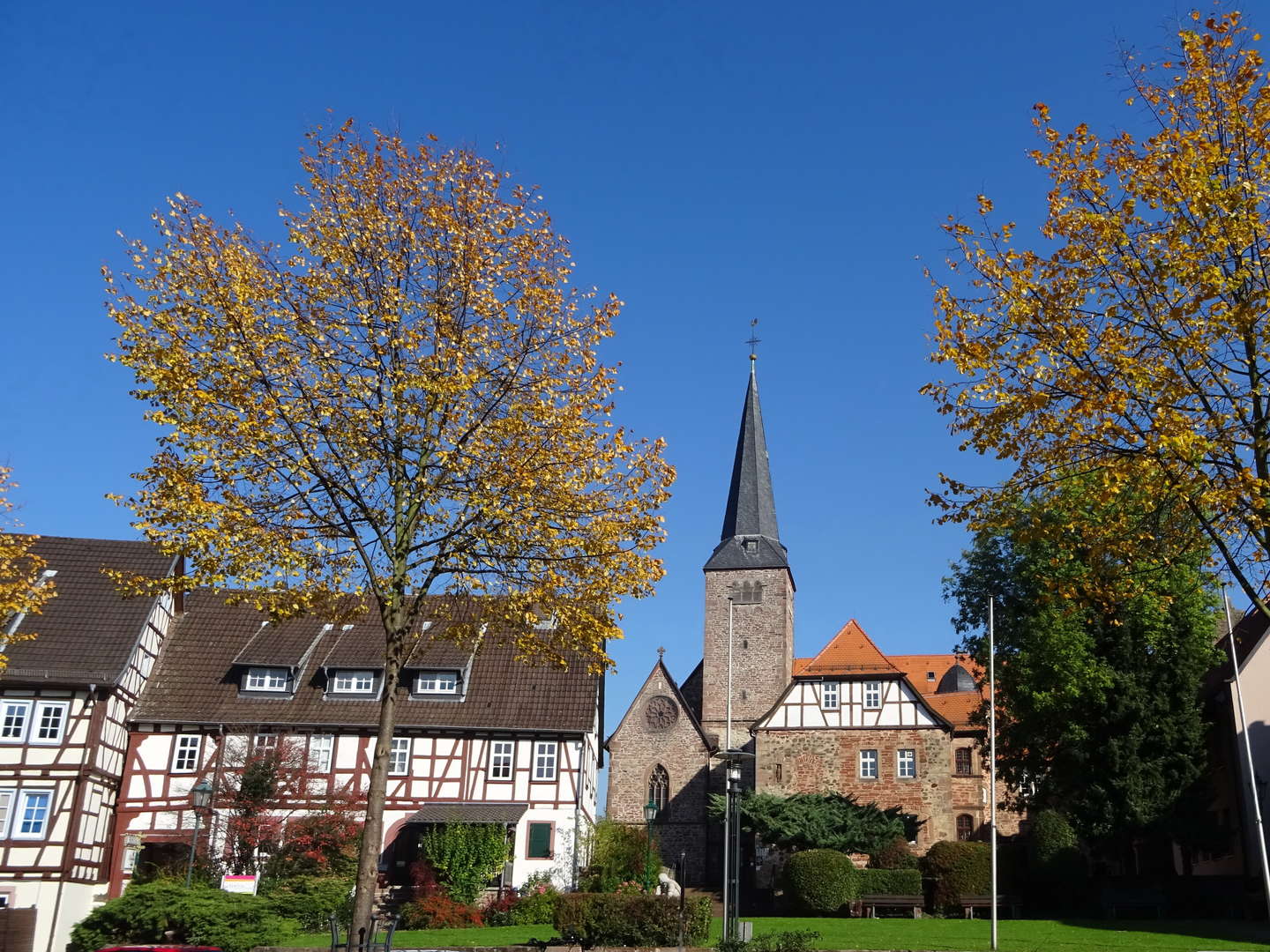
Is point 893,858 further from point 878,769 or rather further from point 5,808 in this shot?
point 5,808

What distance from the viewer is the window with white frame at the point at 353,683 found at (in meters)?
35.1

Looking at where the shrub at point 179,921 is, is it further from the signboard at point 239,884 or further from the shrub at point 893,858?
the shrub at point 893,858

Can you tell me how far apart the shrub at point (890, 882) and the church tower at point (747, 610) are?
17.8 metres

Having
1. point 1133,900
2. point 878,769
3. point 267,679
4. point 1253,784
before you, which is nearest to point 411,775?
point 267,679

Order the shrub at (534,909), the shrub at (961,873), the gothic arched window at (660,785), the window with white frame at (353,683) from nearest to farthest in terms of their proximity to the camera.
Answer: the shrub at (534,909)
the shrub at (961,873)
the window with white frame at (353,683)
the gothic arched window at (660,785)

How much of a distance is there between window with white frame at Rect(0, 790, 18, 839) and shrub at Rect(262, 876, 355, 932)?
22.8 ft

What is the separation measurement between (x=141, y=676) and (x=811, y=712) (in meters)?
23.2

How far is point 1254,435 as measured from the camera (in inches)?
425

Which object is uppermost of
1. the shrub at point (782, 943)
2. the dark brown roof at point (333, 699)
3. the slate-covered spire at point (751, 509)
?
the slate-covered spire at point (751, 509)

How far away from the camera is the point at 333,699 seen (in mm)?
34844

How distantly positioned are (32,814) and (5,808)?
64 centimetres

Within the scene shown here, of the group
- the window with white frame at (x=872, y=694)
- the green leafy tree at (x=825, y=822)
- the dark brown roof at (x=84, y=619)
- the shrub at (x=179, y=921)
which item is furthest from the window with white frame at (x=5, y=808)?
the window with white frame at (x=872, y=694)

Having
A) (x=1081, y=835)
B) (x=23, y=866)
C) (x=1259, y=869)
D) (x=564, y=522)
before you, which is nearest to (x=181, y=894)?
(x=23, y=866)

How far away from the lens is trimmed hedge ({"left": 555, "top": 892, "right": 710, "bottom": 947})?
22172 millimetres
